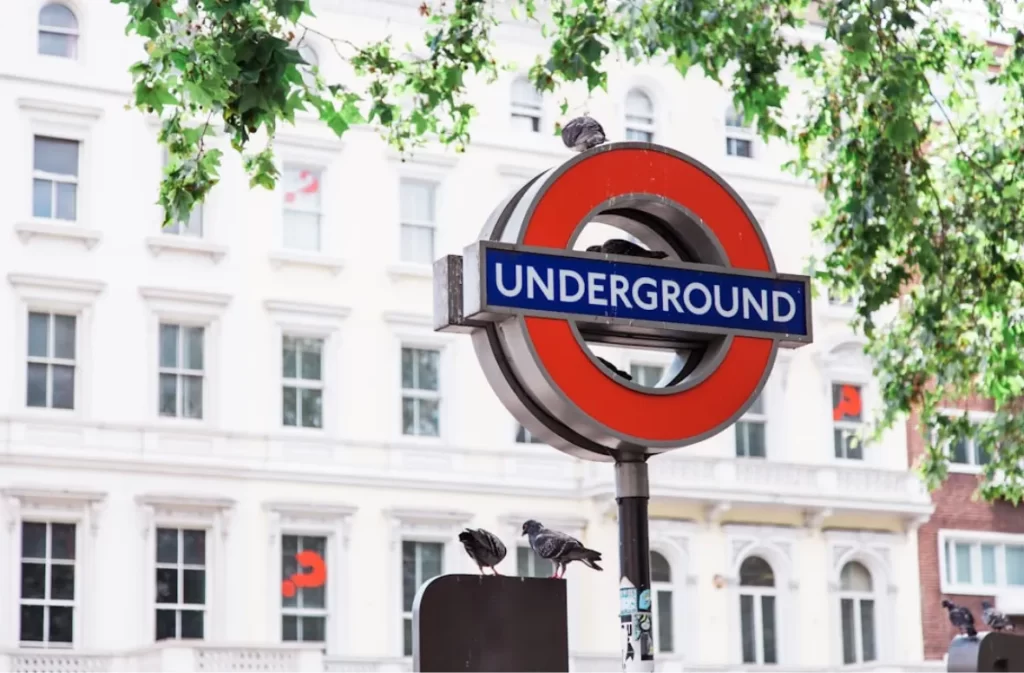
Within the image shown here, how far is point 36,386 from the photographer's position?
25703 mm

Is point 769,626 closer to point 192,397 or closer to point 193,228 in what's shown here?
point 192,397

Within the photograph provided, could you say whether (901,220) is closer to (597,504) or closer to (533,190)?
(533,190)

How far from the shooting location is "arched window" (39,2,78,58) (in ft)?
87.3

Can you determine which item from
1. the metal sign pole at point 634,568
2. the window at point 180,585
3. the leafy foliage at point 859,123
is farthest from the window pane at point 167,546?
the metal sign pole at point 634,568

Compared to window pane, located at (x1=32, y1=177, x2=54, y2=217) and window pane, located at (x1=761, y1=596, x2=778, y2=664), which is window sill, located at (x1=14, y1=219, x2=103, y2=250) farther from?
window pane, located at (x1=761, y1=596, x2=778, y2=664)

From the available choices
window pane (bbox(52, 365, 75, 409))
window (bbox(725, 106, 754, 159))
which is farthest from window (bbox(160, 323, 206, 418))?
window (bbox(725, 106, 754, 159))

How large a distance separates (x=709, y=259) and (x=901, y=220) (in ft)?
28.2

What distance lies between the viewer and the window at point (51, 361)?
25.7 m

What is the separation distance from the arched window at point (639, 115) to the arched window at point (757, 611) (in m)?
7.87

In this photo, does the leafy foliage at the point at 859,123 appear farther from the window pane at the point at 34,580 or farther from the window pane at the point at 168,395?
the window pane at the point at 34,580

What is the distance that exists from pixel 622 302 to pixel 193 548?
70.9ft

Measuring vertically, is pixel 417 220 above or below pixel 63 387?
above

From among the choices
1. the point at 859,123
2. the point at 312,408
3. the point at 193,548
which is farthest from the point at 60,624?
the point at 859,123

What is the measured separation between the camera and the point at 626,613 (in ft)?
17.5
